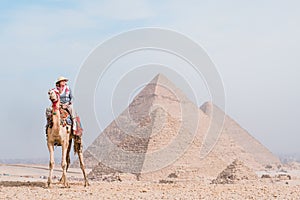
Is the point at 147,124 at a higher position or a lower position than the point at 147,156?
higher

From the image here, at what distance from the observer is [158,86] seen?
162 ft

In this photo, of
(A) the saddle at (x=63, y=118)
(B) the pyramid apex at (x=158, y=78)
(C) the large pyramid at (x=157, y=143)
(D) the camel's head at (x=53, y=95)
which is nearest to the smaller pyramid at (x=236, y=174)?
(C) the large pyramid at (x=157, y=143)

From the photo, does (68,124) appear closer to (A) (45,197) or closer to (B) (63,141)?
(B) (63,141)

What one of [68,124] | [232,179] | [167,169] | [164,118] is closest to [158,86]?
[164,118]

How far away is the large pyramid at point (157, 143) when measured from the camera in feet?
101

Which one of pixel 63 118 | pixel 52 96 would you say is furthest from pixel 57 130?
pixel 52 96

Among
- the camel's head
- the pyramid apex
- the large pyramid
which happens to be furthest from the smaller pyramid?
the pyramid apex

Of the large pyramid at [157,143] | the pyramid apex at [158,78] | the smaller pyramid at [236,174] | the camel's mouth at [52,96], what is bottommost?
the smaller pyramid at [236,174]

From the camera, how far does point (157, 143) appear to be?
106 ft

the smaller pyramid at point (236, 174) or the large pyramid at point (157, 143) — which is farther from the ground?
the large pyramid at point (157, 143)

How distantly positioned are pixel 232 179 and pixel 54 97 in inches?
595

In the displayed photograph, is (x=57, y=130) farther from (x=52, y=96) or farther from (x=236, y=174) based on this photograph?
(x=236, y=174)

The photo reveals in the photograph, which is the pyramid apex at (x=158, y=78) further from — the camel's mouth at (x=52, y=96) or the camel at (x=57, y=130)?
the camel's mouth at (x=52, y=96)

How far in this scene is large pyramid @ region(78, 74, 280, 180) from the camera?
101 feet
